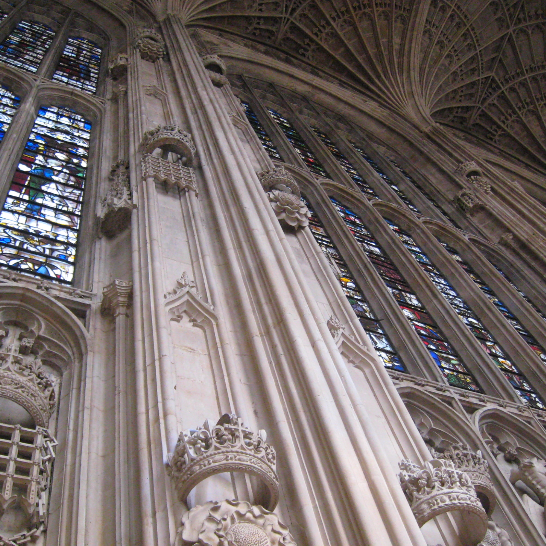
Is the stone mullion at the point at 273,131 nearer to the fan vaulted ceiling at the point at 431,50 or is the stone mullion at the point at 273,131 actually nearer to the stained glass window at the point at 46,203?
the fan vaulted ceiling at the point at 431,50

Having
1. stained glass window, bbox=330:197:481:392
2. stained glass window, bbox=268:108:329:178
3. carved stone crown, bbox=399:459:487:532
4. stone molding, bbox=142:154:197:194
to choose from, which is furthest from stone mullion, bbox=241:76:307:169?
A: carved stone crown, bbox=399:459:487:532

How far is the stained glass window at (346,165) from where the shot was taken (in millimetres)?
18234

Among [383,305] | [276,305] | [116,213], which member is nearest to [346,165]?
[383,305]

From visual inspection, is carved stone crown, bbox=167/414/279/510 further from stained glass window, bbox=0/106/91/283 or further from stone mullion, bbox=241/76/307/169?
stone mullion, bbox=241/76/307/169

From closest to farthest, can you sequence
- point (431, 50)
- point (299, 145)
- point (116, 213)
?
point (116, 213) < point (299, 145) < point (431, 50)

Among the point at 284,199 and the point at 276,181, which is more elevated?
the point at 276,181

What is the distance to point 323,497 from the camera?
478cm

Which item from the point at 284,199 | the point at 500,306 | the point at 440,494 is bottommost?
the point at 440,494

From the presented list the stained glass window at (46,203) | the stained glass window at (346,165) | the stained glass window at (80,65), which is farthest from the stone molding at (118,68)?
the stained glass window at (346,165)

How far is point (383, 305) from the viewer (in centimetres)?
1193

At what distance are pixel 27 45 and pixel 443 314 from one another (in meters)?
10.4

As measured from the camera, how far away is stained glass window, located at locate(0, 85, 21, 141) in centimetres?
1081

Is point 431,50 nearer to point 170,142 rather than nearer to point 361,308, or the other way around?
point 361,308

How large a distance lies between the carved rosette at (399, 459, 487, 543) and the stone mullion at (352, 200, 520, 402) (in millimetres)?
5587
